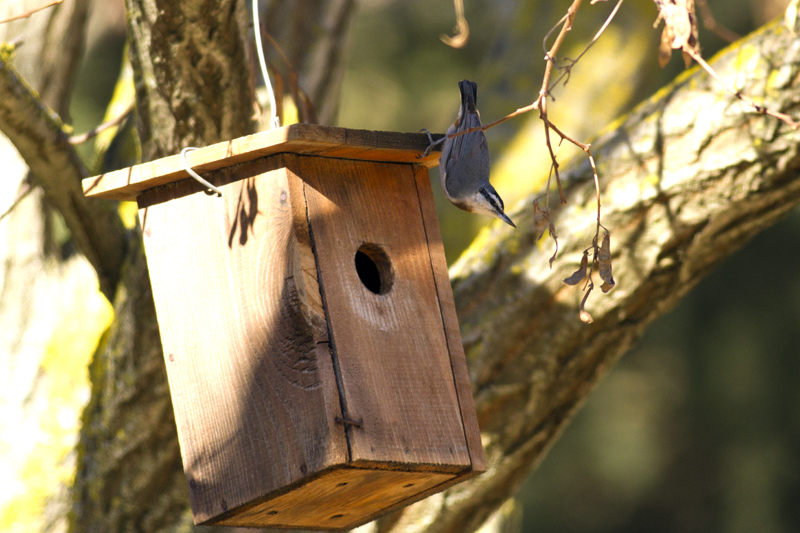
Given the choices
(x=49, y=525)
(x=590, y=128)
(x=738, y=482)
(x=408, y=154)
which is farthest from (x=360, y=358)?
(x=738, y=482)

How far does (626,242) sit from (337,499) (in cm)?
106

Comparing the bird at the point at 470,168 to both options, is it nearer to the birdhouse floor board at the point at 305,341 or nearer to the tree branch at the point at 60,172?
the birdhouse floor board at the point at 305,341

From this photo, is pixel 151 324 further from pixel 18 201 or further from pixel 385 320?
pixel 385 320

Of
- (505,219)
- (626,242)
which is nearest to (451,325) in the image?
(505,219)

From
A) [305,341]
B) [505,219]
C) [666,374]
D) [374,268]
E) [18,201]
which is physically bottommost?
[305,341]

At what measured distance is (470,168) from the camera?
2373 mm

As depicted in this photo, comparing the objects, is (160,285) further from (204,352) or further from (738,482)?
(738,482)

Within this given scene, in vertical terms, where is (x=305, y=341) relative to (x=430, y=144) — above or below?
below

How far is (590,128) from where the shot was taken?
12.2 feet

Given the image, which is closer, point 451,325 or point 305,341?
point 305,341

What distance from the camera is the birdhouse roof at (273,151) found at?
170 centimetres

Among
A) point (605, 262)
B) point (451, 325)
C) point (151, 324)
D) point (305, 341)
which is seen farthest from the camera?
point (151, 324)

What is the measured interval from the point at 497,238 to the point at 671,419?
17.7 ft

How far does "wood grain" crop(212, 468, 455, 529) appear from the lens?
1712mm
